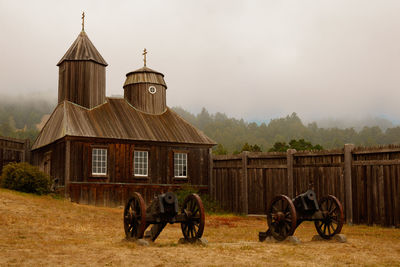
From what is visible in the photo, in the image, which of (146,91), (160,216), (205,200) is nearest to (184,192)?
(205,200)

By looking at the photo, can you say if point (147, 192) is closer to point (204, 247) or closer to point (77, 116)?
point (77, 116)

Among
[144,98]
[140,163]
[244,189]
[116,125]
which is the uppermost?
[144,98]

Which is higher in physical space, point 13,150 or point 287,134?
point 287,134

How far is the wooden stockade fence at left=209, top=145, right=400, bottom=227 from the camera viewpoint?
621 inches

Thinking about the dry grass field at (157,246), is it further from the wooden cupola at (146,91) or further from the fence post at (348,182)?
the wooden cupola at (146,91)

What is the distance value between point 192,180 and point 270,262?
1669cm

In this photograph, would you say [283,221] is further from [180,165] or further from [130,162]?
[180,165]

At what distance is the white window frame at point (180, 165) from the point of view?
25.4m

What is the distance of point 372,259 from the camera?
373 inches

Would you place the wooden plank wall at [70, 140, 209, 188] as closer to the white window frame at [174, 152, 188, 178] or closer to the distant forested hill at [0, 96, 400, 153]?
the white window frame at [174, 152, 188, 178]

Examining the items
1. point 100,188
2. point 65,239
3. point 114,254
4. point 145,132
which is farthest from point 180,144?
point 114,254

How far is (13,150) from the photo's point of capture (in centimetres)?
2662

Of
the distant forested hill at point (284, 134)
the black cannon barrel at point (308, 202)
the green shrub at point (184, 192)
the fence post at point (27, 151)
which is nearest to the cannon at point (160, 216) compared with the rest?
the black cannon barrel at point (308, 202)

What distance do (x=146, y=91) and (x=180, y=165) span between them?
197 inches
